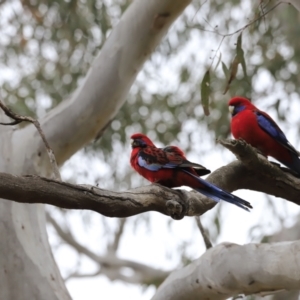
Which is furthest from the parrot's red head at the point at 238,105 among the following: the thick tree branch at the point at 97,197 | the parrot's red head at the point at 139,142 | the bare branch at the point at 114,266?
the bare branch at the point at 114,266

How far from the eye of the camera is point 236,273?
1916 mm

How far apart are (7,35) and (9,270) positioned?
2583mm

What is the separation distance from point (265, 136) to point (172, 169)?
44cm

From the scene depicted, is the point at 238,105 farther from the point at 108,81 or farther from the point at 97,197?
the point at 97,197

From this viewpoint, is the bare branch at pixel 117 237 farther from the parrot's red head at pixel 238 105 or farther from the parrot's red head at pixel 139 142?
the parrot's red head at pixel 139 142

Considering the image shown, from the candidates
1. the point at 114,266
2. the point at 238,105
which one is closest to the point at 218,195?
the point at 238,105

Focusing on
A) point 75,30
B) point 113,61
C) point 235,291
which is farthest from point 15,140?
point 75,30

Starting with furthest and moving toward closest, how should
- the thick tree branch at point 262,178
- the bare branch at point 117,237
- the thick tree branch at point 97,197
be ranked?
the bare branch at point 117,237, the thick tree branch at point 262,178, the thick tree branch at point 97,197

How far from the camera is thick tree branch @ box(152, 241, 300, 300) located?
1.81 meters

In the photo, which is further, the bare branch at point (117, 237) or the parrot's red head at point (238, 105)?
the bare branch at point (117, 237)

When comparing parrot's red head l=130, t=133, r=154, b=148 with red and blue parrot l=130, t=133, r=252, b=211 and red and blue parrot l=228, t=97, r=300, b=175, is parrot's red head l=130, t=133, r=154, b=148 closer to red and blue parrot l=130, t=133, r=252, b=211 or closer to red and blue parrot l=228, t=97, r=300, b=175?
red and blue parrot l=130, t=133, r=252, b=211

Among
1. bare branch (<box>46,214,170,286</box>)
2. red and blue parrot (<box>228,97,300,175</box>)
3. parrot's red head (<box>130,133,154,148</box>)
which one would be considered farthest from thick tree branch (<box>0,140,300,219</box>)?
bare branch (<box>46,214,170,286</box>)

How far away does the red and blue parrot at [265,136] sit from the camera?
2129 mm

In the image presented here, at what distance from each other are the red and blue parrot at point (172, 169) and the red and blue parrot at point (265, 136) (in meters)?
0.32
